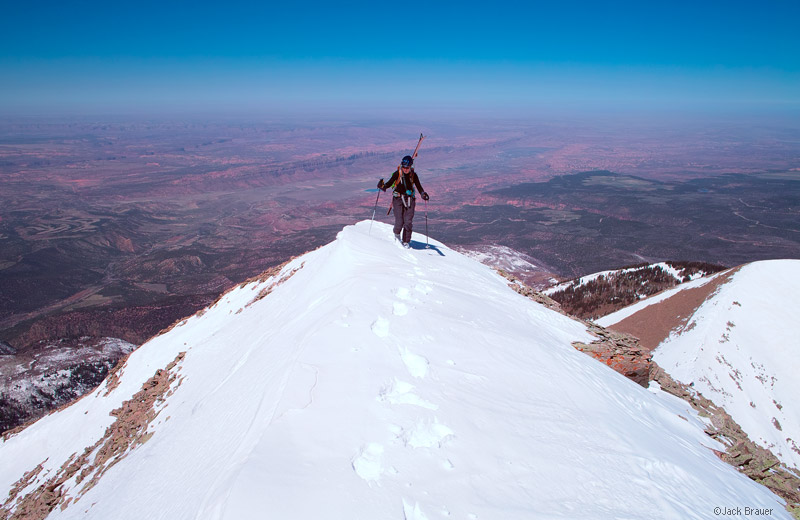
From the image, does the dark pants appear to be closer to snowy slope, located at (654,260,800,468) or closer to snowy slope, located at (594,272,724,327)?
snowy slope, located at (654,260,800,468)

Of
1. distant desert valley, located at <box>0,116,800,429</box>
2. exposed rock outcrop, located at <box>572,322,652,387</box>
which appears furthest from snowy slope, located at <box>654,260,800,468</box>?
distant desert valley, located at <box>0,116,800,429</box>

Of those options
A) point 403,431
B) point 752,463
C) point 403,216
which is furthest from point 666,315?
point 403,431

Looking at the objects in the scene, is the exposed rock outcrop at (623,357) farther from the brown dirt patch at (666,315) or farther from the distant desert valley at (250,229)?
the distant desert valley at (250,229)

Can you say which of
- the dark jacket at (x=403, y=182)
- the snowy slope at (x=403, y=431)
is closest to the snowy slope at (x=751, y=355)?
the snowy slope at (x=403, y=431)

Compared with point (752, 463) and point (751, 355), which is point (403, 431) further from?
point (751, 355)

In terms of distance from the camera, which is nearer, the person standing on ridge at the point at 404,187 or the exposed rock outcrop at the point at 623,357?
the exposed rock outcrop at the point at 623,357

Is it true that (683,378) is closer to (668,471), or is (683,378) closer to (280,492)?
(668,471)
